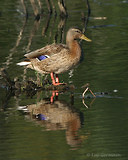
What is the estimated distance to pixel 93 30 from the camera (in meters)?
22.2

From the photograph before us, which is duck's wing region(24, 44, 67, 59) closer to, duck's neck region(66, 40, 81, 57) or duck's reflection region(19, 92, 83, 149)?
duck's neck region(66, 40, 81, 57)

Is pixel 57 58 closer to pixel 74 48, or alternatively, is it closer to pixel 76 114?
pixel 74 48

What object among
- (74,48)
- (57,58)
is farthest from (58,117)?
(74,48)

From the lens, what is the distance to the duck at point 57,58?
12.0 meters

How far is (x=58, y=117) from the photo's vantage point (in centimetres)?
989

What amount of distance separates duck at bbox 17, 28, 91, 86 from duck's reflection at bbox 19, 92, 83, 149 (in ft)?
3.24

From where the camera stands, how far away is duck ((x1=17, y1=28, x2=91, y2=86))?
11984 mm

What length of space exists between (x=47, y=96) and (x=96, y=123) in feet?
8.38

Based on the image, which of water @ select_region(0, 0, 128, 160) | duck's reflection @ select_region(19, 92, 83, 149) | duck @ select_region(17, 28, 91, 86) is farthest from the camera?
duck @ select_region(17, 28, 91, 86)

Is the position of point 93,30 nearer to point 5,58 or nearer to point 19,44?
point 19,44

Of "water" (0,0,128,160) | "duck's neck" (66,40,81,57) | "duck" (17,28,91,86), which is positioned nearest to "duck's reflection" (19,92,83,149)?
"water" (0,0,128,160)

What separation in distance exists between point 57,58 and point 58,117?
2.46m

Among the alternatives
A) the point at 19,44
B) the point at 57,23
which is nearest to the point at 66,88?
the point at 19,44

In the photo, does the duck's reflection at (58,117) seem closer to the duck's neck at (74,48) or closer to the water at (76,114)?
the water at (76,114)
